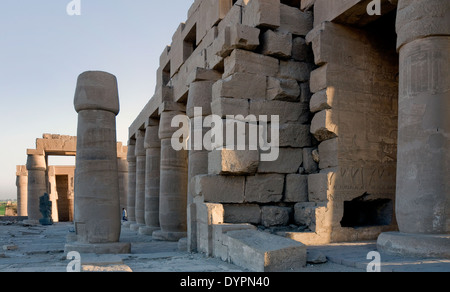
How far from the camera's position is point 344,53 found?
7.65 metres

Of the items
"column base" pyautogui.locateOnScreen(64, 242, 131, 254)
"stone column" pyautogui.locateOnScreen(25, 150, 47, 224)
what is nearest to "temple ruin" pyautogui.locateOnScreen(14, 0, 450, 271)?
"column base" pyautogui.locateOnScreen(64, 242, 131, 254)

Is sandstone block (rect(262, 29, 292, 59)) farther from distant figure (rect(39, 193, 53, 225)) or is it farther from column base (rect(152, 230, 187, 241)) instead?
distant figure (rect(39, 193, 53, 225))

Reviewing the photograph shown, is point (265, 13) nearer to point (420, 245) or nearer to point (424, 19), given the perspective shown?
point (424, 19)

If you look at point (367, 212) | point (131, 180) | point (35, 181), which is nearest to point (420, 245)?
point (367, 212)

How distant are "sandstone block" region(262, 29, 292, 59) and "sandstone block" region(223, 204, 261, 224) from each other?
2.83m

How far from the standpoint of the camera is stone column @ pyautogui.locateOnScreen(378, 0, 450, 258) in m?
5.32

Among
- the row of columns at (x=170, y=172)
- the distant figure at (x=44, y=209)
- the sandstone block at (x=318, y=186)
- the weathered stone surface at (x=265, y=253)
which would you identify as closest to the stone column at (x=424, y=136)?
the weathered stone surface at (x=265, y=253)

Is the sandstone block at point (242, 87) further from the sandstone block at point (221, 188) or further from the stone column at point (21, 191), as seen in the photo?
the stone column at point (21, 191)

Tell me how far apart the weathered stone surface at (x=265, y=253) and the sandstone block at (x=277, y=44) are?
11.6 ft

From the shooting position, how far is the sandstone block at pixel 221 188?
7371 mm

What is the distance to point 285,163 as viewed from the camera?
25.6 feet

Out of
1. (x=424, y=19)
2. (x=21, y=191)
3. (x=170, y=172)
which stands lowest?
(x=21, y=191)

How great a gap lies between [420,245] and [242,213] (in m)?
3.14
